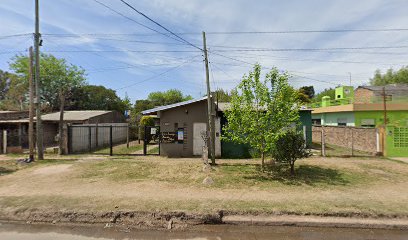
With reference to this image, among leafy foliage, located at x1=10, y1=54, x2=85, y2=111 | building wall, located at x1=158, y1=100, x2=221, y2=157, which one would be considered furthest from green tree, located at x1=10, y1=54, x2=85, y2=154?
building wall, located at x1=158, y1=100, x2=221, y2=157

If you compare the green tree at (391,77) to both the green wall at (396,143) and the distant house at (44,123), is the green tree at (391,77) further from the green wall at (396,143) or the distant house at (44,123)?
the distant house at (44,123)

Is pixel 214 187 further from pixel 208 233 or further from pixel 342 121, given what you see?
pixel 342 121

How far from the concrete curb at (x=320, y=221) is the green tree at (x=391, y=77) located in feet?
156

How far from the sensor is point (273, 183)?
8.27 meters

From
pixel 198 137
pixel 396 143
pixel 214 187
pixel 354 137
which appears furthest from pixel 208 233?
pixel 354 137

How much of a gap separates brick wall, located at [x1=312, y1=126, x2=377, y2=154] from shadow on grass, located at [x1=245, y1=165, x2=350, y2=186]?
517 centimetres

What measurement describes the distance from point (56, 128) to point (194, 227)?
24.8m

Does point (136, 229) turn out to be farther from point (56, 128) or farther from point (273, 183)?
point (56, 128)

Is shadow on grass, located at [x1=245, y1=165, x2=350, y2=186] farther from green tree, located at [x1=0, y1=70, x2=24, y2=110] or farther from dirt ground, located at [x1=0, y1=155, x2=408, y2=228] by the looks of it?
green tree, located at [x1=0, y1=70, x2=24, y2=110]

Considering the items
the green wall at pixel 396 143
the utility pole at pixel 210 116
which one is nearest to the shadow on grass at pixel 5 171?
the utility pole at pixel 210 116

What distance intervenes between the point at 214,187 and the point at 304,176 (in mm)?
3763

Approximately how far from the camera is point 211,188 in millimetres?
7758

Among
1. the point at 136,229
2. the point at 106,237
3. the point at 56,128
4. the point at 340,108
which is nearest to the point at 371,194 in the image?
the point at 136,229

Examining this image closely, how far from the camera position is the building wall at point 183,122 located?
47.4 ft
